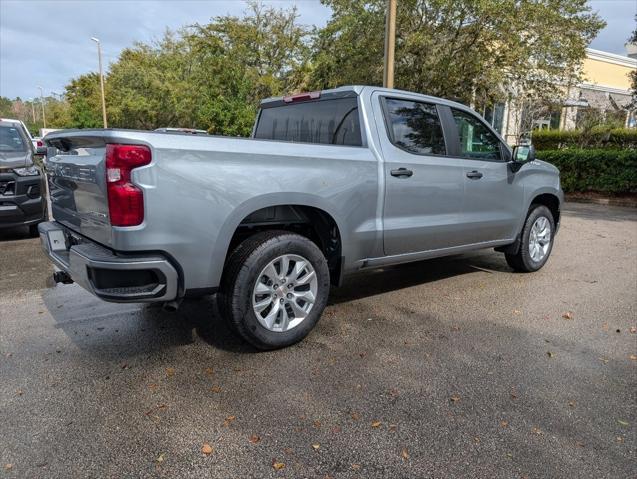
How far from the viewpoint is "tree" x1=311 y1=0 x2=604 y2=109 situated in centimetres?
1359

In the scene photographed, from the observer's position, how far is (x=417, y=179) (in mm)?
4402

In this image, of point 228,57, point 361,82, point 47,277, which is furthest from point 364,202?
point 228,57

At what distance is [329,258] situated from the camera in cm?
411

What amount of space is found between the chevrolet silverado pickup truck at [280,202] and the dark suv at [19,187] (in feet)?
11.9

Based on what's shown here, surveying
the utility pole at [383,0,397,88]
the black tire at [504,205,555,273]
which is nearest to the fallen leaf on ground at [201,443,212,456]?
the black tire at [504,205,555,273]

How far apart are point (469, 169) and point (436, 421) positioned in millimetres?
2815

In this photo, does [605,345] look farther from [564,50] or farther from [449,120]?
[564,50]

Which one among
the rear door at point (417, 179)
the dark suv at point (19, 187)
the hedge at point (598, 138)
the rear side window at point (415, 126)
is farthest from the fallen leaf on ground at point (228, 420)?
the hedge at point (598, 138)

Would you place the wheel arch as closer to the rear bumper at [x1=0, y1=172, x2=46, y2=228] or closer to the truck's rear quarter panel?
the truck's rear quarter panel

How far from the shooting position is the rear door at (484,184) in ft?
16.3

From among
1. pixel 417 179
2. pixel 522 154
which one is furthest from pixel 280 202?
pixel 522 154

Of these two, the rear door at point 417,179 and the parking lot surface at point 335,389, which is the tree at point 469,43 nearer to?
the rear door at point 417,179

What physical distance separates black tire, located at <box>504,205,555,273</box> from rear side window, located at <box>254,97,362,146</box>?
2764 mm

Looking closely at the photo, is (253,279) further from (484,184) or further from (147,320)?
(484,184)
